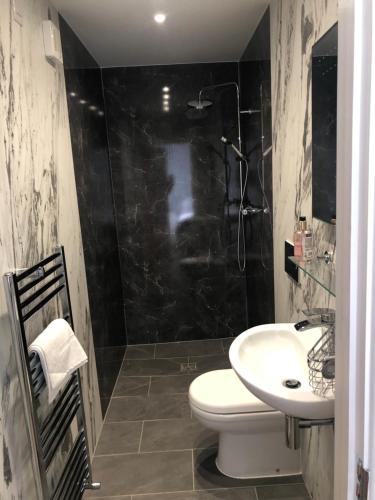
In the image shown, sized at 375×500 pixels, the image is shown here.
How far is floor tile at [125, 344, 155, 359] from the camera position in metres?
3.51

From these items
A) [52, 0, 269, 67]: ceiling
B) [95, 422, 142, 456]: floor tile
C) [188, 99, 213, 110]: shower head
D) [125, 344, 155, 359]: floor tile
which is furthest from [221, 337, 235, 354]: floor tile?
[52, 0, 269, 67]: ceiling

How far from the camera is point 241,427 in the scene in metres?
1.88

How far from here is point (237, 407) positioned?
1.85m

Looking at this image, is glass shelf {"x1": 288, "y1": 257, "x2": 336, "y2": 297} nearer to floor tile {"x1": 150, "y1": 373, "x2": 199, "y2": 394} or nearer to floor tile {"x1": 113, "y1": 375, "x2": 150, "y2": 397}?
floor tile {"x1": 150, "y1": 373, "x2": 199, "y2": 394}

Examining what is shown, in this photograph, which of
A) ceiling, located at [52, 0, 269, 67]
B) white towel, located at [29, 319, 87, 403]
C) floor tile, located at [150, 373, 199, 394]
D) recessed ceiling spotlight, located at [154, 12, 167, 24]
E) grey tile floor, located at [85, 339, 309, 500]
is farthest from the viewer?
floor tile, located at [150, 373, 199, 394]

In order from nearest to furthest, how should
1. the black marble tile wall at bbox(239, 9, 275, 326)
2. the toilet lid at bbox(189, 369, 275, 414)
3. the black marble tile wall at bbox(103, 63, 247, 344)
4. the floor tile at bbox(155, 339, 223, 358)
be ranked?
the toilet lid at bbox(189, 369, 275, 414) < the black marble tile wall at bbox(239, 9, 275, 326) < the black marble tile wall at bbox(103, 63, 247, 344) < the floor tile at bbox(155, 339, 223, 358)

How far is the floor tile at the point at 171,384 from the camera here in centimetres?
290

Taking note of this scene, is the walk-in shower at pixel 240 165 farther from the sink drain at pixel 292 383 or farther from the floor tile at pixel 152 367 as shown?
the sink drain at pixel 292 383

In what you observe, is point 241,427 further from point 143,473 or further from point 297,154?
point 297,154

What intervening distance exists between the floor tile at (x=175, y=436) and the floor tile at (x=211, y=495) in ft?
1.05

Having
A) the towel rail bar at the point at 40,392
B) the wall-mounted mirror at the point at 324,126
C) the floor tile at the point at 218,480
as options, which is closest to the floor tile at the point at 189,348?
A: the floor tile at the point at 218,480

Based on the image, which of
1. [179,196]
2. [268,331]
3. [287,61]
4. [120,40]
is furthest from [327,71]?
[179,196]

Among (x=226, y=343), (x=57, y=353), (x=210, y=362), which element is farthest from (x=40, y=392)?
(x=226, y=343)

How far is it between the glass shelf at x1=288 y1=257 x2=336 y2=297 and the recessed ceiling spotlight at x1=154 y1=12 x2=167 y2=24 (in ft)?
5.47
